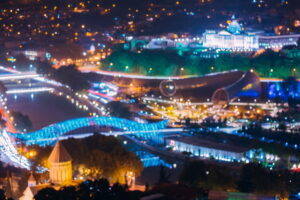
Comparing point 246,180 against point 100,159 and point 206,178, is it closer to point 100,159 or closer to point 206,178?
point 206,178

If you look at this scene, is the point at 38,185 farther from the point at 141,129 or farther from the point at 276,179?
the point at 141,129

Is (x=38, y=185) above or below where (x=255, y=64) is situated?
below

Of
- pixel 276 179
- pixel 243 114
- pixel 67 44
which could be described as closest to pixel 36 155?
pixel 276 179

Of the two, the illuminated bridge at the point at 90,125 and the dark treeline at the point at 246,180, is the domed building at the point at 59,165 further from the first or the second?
the illuminated bridge at the point at 90,125

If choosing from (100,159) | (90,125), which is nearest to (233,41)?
(90,125)

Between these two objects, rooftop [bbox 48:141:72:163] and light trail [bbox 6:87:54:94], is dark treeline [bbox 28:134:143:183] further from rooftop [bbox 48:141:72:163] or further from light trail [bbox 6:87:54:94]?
light trail [bbox 6:87:54:94]

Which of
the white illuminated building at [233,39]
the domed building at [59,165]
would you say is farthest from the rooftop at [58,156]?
the white illuminated building at [233,39]
